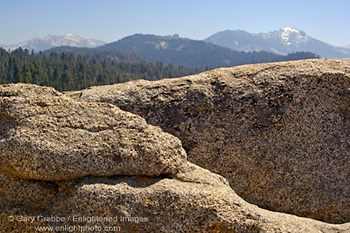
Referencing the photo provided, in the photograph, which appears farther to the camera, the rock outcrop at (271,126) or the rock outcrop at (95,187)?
the rock outcrop at (271,126)

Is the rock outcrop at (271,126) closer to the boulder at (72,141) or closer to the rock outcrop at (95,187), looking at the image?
the rock outcrop at (95,187)

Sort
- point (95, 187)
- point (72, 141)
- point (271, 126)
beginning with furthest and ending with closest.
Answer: point (271, 126), point (72, 141), point (95, 187)

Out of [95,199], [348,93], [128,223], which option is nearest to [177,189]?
[128,223]

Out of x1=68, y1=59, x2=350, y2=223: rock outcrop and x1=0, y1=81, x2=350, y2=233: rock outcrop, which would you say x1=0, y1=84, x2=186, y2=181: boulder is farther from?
x1=68, y1=59, x2=350, y2=223: rock outcrop

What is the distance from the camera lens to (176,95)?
10.2 meters

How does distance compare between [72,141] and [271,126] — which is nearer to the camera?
[72,141]

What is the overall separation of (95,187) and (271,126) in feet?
18.4

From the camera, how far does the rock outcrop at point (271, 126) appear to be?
8852mm

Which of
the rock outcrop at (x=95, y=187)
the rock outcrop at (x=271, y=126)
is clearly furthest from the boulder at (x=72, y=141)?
the rock outcrop at (x=271, y=126)

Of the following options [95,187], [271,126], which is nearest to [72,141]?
[95,187]

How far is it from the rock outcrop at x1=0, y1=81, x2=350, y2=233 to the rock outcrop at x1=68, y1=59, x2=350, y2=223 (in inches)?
77.9

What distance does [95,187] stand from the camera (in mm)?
6637

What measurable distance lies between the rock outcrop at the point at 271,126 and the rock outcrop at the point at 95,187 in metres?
1.98

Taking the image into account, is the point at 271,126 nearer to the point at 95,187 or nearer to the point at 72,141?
the point at 95,187
